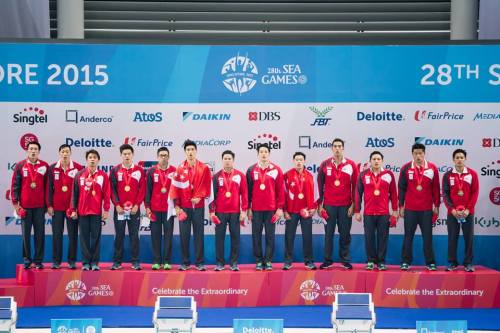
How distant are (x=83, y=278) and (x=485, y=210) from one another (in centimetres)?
562

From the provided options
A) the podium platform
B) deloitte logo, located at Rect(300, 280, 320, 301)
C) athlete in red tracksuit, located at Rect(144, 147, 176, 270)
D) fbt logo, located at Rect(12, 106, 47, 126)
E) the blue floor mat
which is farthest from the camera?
fbt logo, located at Rect(12, 106, 47, 126)

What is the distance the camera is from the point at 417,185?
1140cm

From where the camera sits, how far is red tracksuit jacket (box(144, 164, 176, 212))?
11445 millimetres

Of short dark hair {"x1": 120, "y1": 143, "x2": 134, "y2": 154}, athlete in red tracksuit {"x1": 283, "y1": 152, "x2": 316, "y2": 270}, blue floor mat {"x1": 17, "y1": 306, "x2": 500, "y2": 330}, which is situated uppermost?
short dark hair {"x1": 120, "y1": 143, "x2": 134, "y2": 154}

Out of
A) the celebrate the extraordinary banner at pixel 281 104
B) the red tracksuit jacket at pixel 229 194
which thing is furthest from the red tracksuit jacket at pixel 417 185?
the red tracksuit jacket at pixel 229 194

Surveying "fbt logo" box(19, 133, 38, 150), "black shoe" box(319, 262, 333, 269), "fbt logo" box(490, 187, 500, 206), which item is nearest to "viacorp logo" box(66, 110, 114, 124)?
"fbt logo" box(19, 133, 38, 150)

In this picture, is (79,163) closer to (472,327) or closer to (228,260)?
(228,260)

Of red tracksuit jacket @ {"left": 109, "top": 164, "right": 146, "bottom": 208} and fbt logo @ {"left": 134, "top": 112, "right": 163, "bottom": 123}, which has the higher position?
fbt logo @ {"left": 134, "top": 112, "right": 163, "bottom": 123}

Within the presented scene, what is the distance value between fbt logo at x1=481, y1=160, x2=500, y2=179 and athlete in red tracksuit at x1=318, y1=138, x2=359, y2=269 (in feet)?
6.27

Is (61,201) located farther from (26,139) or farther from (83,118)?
(83,118)

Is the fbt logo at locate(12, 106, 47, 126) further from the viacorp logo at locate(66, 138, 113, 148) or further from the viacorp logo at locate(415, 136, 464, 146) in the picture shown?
the viacorp logo at locate(415, 136, 464, 146)

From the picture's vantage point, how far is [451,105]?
1210 cm

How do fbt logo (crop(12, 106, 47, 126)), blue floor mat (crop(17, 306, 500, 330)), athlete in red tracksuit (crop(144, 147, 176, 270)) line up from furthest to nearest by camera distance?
fbt logo (crop(12, 106, 47, 126)) → athlete in red tracksuit (crop(144, 147, 176, 270)) → blue floor mat (crop(17, 306, 500, 330))

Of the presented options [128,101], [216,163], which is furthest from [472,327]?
[128,101]
